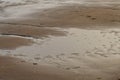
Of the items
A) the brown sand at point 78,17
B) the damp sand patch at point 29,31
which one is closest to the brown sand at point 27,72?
the damp sand patch at point 29,31

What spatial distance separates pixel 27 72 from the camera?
440 centimetres

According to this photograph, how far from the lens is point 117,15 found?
27.2 ft

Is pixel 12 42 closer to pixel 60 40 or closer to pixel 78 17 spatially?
pixel 60 40

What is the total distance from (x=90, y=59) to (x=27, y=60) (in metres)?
0.91

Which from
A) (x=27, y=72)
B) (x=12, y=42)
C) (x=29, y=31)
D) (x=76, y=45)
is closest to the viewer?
(x=27, y=72)

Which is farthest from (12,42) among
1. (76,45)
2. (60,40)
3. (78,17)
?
(78,17)

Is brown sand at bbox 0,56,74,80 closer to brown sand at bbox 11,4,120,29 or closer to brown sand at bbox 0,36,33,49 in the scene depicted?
brown sand at bbox 0,36,33,49

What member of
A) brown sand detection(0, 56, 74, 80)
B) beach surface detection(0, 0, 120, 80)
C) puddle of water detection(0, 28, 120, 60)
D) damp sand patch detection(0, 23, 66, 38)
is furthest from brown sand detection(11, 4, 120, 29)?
brown sand detection(0, 56, 74, 80)

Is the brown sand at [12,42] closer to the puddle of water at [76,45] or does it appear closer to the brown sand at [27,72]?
the puddle of water at [76,45]

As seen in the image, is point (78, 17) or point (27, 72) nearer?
point (27, 72)

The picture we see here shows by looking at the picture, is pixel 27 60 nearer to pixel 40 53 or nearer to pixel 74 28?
pixel 40 53

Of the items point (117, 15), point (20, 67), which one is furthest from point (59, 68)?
point (117, 15)

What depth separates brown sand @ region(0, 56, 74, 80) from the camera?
166 inches

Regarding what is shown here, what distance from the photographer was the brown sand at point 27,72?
166 inches
